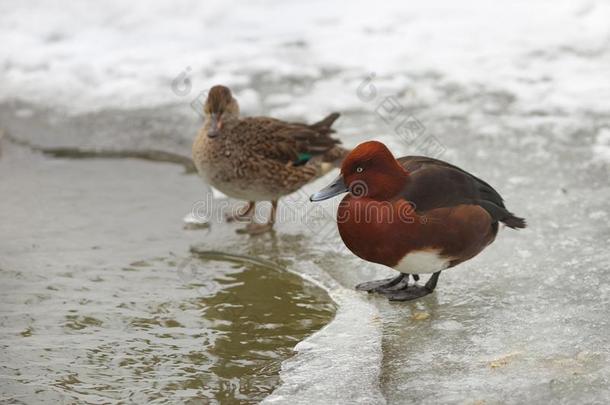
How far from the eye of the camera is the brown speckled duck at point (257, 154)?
6113mm

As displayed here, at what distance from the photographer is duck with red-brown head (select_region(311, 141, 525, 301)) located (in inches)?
183

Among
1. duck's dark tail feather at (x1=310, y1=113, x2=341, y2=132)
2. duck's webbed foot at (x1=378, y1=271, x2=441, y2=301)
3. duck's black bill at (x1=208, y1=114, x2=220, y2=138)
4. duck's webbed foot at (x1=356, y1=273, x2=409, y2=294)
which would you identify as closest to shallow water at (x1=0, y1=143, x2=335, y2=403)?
duck's webbed foot at (x1=356, y1=273, x2=409, y2=294)

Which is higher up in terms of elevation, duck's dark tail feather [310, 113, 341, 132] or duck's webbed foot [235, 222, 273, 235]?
duck's dark tail feather [310, 113, 341, 132]

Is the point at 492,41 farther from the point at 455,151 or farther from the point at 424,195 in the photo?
the point at 424,195

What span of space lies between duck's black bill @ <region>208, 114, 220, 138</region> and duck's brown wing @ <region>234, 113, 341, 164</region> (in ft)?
0.42

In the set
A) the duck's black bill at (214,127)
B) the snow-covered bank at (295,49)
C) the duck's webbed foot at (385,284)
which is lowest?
the duck's webbed foot at (385,284)

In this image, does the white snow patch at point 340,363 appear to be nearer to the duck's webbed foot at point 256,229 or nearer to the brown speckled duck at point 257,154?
the duck's webbed foot at point 256,229

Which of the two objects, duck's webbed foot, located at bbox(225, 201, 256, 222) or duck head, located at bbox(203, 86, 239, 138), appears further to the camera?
duck's webbed foot, located at bbox(225, 201, 256, 222)

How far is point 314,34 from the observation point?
31.8 feet

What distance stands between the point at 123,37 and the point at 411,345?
6177 millimetres

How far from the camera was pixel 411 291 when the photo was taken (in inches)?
201

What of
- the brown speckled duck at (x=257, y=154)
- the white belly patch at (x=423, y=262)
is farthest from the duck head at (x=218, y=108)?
the white belly patch at (x=423, y=262)
